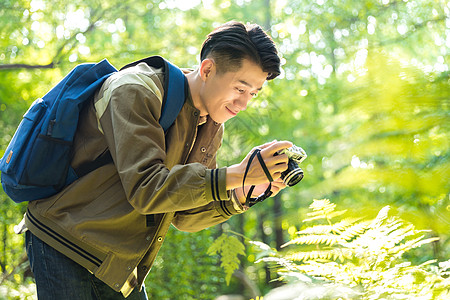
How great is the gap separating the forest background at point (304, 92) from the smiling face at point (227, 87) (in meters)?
0.25

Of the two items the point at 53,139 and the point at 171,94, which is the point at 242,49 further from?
the point at 53,139

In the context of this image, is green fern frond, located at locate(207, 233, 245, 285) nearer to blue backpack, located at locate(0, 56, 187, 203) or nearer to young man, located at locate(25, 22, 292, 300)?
young man, located at locate(25, 22, 292, 300)

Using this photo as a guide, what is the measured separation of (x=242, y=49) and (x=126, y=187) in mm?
593

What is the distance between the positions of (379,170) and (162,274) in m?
4.32

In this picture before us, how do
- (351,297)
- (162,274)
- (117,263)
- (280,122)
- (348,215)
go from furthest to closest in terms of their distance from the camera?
(280,122) < (162,274) < (117,263) < (351,297) < (348,215)

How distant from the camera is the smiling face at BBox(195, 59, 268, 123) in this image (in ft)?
5.28

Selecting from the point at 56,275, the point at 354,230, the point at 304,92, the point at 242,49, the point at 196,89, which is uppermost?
the point at 242,49

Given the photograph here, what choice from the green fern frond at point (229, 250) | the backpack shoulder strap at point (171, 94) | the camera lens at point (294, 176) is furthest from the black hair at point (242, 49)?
the green fern frond at point (229, 250)

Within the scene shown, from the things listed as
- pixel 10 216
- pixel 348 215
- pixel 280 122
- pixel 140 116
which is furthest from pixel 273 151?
pixel 280 122

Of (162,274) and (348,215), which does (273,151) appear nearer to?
(348,215)

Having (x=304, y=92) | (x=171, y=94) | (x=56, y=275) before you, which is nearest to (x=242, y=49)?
(x=171, y=94)

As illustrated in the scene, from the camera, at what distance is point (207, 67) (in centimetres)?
164

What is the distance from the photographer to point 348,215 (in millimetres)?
836

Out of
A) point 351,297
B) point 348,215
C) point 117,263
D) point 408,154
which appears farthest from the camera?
point 117,263
